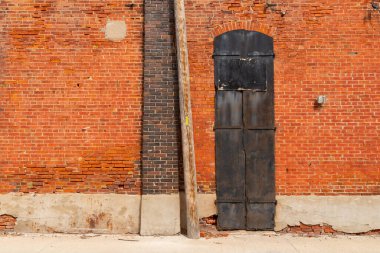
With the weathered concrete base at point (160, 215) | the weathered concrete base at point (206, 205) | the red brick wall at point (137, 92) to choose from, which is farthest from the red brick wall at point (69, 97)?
the weathered concrete base at point (206, 205)

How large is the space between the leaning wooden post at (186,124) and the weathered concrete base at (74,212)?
0.98m

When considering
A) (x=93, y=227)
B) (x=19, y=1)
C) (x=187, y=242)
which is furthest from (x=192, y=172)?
(x=19, y=1)

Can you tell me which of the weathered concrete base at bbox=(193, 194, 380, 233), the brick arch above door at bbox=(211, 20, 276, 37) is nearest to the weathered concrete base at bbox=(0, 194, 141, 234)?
the weathered concrete base at bbox=(193, 194, 380, 233)

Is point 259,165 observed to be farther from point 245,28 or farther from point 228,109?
point 245,28

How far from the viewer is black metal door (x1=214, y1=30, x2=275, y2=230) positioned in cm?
666

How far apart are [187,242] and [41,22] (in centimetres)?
479

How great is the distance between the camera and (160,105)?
6656 mm

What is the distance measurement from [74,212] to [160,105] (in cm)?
244

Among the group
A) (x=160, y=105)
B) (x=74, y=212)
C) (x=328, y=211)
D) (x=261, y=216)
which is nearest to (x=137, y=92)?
(x=160, y=105)

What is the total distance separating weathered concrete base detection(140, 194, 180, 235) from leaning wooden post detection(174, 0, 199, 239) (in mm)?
276

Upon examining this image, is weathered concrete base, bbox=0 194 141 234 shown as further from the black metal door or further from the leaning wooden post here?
the black metal door

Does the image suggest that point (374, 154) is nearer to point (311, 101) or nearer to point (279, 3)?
point (311, 101)

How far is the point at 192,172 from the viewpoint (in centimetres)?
636

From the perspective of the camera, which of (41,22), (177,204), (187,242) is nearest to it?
(187,242)
